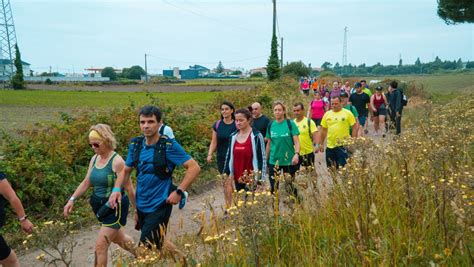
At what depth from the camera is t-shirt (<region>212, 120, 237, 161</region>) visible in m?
7.29

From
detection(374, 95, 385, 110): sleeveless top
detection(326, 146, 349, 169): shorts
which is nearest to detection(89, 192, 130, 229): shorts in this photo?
detection(326, 146, 349, 169): shorts

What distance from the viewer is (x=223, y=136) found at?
7.31 metres

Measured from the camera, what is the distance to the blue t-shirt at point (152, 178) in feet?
14.4

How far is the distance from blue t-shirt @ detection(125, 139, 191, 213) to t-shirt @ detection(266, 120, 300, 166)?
2704 mm

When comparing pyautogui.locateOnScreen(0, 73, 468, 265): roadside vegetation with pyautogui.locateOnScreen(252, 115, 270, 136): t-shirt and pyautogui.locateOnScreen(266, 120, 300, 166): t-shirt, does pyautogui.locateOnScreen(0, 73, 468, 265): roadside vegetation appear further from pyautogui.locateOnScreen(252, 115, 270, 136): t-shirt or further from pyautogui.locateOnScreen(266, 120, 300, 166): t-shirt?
pyautogui.locateOnScreen(252, 115, 270, 136): t-shirt

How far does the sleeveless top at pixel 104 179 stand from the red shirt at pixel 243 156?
2.01m

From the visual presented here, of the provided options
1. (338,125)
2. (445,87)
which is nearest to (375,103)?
(338,125)

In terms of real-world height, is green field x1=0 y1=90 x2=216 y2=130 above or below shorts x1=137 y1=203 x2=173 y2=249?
below

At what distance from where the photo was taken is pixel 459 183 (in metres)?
3.07

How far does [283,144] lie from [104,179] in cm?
314

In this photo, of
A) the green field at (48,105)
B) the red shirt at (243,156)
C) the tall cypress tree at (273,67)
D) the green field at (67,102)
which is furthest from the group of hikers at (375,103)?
the tall cypress tree at (273,67)

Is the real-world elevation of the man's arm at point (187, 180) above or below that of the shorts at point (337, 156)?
above

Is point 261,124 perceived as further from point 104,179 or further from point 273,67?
point 273,67

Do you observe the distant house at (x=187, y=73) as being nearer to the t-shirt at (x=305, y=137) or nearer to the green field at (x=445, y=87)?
the green field at (x=445, y=87)
